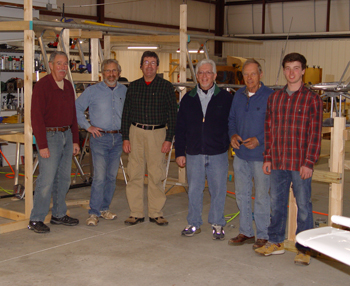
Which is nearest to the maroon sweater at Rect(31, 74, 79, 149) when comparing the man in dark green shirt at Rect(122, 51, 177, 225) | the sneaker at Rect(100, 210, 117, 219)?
the man in dark green shirt at Rect(122, 51, 177, 225)

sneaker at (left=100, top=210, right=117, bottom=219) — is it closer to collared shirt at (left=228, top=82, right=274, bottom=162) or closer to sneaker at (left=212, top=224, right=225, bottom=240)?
sneaker at (left=212, top=224, right=225, bottom=240)

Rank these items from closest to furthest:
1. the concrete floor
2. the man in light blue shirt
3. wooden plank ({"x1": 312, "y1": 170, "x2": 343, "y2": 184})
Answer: the concrete floor < wooden plank ({"x1": 312, "y1": 170, "x2": 343, "y2": 184}) < the man in light blue shirt

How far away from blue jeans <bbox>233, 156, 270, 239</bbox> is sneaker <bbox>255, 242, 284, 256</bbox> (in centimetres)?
12

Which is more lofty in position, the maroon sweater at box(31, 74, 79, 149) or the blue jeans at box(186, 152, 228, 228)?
the maroon sweater at box(31, 74, 79, 149)

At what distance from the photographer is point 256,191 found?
12.6 ft

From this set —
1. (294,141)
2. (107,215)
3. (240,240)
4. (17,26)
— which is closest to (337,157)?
(294,141)

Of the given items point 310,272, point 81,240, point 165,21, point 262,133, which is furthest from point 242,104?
point 165,21

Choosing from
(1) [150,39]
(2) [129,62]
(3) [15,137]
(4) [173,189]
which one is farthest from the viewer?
(2) [129,62]

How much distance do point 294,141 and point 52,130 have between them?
7.47ft

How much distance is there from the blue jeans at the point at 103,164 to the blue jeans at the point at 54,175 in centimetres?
Result: 27

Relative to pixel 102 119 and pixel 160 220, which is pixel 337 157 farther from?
pixel 102 119

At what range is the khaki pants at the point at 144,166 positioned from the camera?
445cm

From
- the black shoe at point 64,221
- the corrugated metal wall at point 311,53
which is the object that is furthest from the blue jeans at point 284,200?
the corrugated metal wall at point 311,53

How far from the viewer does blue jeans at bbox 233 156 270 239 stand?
12.5ft
